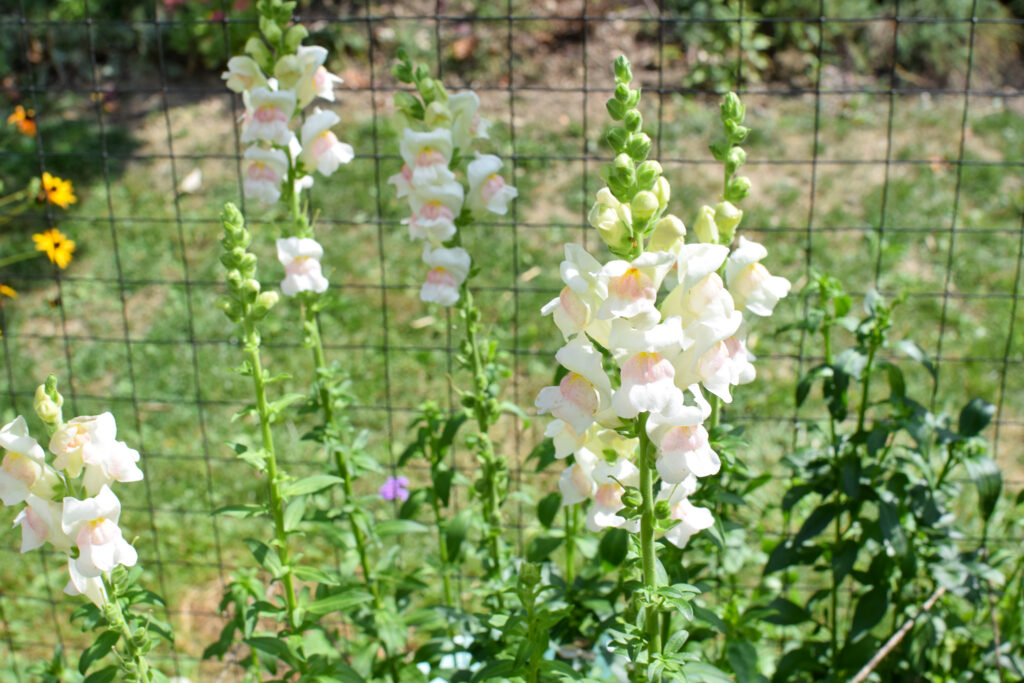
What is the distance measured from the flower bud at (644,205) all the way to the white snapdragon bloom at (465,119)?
88 cm

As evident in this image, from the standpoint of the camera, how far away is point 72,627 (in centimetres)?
357

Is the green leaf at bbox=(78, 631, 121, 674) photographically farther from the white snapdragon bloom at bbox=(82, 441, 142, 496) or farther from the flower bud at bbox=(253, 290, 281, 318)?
the flower bud at bbox=(253, 290, 281, 318)

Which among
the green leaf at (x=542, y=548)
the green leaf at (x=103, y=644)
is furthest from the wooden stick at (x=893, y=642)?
the green leaf at (x=103, y=644)

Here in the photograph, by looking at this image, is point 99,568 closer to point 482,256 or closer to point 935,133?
point 482,256

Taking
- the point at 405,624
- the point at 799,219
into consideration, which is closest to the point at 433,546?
the point at 405,624

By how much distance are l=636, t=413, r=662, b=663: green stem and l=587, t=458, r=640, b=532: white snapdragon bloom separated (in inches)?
1.9

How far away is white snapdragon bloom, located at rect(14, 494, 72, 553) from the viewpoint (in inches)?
77.7

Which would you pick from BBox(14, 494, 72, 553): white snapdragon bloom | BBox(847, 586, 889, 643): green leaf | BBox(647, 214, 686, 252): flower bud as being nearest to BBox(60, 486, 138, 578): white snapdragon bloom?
BBox(14, 494, 72, 553): white snapdragon bloom

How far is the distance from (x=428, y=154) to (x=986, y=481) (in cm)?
158

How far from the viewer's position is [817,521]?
272 cm

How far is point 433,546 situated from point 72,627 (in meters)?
1.25

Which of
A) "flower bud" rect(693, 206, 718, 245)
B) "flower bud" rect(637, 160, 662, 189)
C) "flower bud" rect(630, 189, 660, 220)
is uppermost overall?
"flower bud" rect(637, 160, 662, 189)

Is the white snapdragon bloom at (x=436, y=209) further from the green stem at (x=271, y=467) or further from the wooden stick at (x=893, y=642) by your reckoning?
the wooden stick at (x=893, y=642)

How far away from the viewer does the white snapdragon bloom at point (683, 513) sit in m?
2.07
